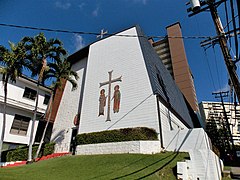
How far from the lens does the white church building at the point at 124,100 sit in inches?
503

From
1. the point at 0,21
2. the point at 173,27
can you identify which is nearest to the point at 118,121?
→ the point at 0,21

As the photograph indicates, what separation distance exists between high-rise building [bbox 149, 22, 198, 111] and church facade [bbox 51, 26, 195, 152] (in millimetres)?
14394

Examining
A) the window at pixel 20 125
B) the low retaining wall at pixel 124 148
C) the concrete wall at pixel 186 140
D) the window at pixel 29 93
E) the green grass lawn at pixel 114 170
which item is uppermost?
the window at pixel 29 93

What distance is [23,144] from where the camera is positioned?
19.8 metres

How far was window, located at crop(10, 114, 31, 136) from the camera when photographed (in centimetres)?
1934

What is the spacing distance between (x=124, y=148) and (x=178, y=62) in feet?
91.3

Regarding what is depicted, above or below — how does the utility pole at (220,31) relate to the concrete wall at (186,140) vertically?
above

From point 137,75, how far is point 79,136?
282 inches

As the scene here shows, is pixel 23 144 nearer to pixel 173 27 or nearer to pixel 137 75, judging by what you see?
pixel 137 75

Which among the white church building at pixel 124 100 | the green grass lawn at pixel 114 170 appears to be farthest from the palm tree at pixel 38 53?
A: the green grass lawn at pixel 114 170

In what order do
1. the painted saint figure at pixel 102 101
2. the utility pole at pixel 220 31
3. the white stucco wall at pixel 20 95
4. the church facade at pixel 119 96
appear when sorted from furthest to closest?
the white stucco wall at pixel 20 95 → the painted saint figure at pixel 102 101 → the church facade at pixel 119 96 → the utility pole at pixel 220 31

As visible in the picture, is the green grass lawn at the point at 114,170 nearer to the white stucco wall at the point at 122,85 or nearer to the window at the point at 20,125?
the white stucco wall at the point at 122,85

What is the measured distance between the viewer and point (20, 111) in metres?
20.1

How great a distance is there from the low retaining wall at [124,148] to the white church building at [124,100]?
0.81 m
